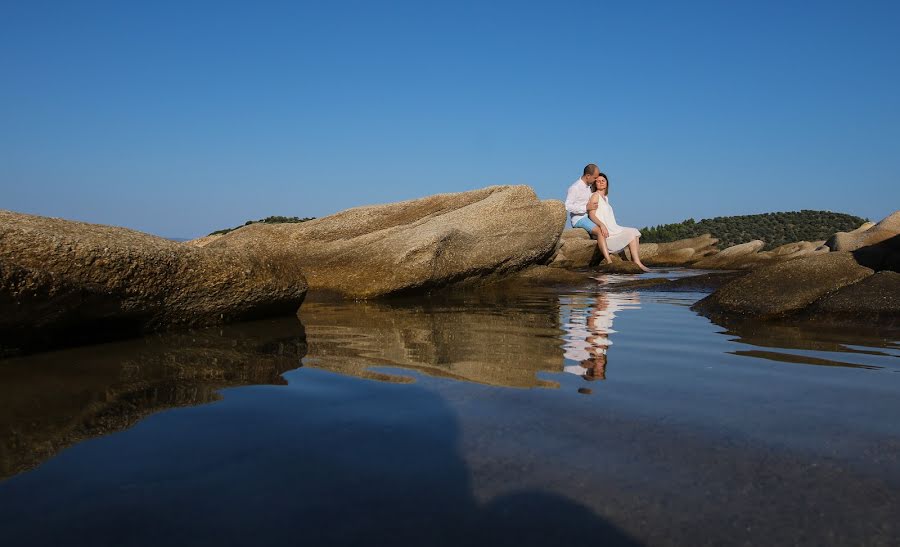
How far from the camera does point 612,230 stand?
13.4 meters

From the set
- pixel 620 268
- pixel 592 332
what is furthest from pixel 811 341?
pixel 620 268

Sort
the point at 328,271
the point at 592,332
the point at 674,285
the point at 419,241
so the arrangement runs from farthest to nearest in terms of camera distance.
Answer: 1. the point at 674,285
2. the point at 328,271
3. the point at 419,241
4. the point at 592,332

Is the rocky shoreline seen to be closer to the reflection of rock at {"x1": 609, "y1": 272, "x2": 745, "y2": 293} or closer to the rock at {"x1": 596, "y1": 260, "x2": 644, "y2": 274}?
the reflection of rock at {"x1": 609, "y1": 272, "x2": 745, "y2": 293}

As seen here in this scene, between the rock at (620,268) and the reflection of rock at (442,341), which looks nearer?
the reflection of rock at (442,341)

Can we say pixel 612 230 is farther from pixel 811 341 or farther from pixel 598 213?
pixel 811 341

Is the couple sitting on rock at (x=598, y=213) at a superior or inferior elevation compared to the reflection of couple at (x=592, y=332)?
superior

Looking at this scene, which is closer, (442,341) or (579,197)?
(442,341)

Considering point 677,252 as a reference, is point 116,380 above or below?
below

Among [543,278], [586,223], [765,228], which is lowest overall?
[543,278]

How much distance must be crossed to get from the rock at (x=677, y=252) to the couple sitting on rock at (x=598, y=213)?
5414 mm

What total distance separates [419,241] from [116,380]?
526 cm

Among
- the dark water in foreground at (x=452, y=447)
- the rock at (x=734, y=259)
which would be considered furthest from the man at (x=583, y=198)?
the dark water in foreground at (x=452, y=447)

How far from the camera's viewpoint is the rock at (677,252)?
18875 millimetres

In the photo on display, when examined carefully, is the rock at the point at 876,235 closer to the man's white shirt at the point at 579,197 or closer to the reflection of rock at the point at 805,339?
the man's white shirt at the point at 579,197
